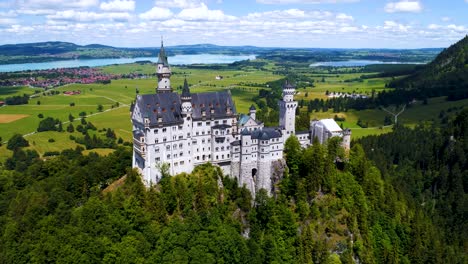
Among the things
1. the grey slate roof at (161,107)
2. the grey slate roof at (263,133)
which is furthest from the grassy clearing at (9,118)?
the grey slate roof at (263,133)

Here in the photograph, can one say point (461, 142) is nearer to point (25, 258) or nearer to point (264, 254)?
point (264, 254)

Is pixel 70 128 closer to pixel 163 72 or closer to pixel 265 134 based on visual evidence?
pixel 163 72

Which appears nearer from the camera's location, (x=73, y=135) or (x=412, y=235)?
(x=412, y=235)

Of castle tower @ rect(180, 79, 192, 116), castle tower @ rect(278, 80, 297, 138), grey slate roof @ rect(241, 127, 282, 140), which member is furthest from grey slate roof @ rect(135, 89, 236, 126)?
castle tower @ rect(278, 80, 297, 138)

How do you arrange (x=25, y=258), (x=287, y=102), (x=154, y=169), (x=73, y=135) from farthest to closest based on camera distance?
1. (x=73, y=135)
2. (x=287, y=102)
3. (x=154, y=169)
4. (x=25, y=258)

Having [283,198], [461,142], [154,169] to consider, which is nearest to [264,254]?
[283,198]

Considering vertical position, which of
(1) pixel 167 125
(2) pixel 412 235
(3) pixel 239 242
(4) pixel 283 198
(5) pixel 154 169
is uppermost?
(1) pixel 167 125

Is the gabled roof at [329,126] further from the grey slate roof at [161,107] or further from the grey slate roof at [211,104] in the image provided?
the grey slate roof at [161,107]

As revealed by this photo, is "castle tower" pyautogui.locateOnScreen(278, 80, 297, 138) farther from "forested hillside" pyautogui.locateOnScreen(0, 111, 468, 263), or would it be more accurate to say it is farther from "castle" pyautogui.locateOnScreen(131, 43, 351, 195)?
"forested hillside" pyautogui.locateOnScreen(0, 111, 468, 263)
